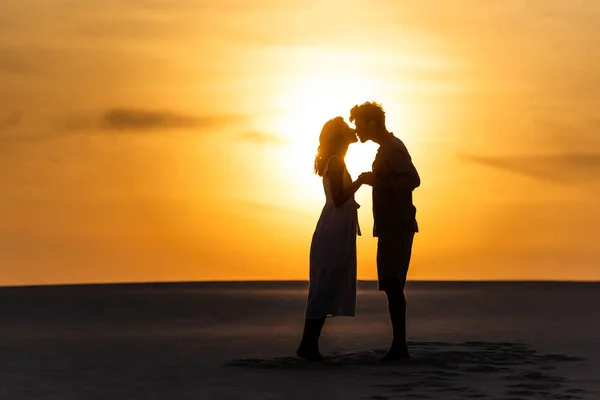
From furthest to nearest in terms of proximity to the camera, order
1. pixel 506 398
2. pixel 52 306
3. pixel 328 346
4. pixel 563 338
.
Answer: pixel 52 306, pixel 563 338, pixel 328 346, pixel 506 398

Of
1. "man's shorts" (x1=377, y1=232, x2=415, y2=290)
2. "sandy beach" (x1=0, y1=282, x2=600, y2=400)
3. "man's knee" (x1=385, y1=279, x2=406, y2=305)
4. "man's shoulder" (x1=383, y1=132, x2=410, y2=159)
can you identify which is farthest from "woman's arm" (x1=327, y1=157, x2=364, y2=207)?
"sandy beach" (x1=0, y1=282, x2=600, y2=400)

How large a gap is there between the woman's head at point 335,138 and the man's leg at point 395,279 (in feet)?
3.17

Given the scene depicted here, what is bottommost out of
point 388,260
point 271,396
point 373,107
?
point 271,396

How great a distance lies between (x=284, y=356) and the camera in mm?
12898

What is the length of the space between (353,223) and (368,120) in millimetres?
1031

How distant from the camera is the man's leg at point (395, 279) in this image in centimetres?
1227

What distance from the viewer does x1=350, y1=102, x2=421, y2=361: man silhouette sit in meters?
12.3

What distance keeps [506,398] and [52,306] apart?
56.3 feet

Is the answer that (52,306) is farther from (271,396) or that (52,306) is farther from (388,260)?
(271,396)

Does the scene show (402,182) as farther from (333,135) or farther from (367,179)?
(333,135)

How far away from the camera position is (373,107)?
12.5 meters

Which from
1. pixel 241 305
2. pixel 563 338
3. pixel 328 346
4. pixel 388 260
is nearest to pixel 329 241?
pixel 388 260

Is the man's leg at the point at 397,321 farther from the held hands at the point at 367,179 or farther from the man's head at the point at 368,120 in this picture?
the man's head at the point at 368,120

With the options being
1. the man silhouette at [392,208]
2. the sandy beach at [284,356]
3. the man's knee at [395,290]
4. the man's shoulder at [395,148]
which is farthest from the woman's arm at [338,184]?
the sandy beach at [284,356]
